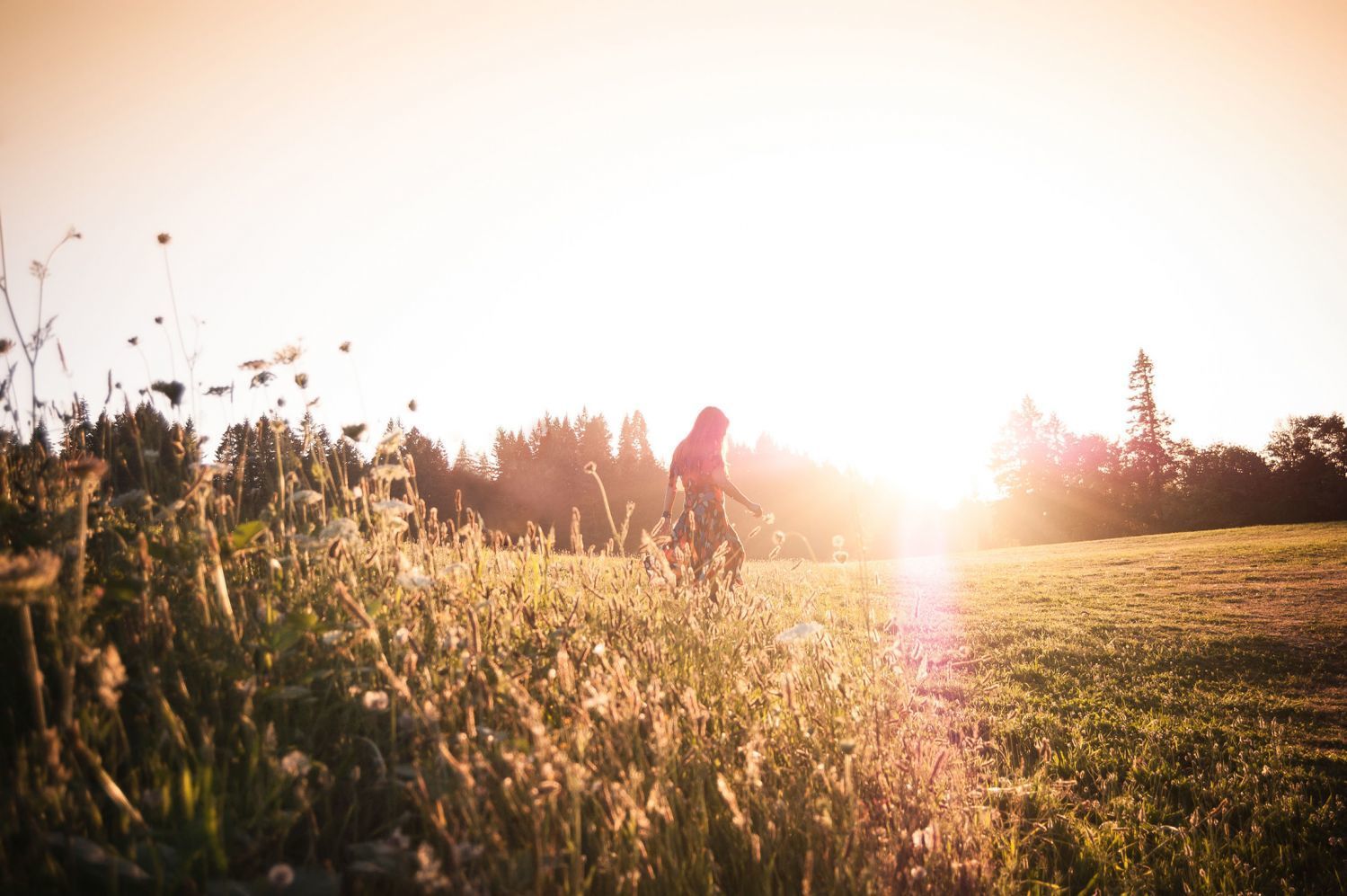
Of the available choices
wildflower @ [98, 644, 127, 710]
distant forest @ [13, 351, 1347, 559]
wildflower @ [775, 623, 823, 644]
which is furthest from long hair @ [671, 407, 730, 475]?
distant forest @ [13, 351, 1347, 559]

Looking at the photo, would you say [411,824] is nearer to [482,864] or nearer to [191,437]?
[482,864]

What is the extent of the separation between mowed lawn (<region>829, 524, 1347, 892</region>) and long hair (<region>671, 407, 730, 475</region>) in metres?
3.29

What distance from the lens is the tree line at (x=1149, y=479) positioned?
1569 inches

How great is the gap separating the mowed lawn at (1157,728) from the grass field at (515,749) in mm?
27

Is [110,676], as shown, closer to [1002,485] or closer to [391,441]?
[391,441]

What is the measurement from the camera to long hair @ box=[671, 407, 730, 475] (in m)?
7.51

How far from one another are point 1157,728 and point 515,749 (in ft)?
16.3

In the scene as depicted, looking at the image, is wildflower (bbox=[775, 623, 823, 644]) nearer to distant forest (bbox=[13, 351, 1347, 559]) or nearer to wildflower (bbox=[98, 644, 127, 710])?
wildflower (bbox=[98, 644, 127, 710])

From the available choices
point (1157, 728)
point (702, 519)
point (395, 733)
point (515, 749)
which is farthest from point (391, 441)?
point (1157, 728)

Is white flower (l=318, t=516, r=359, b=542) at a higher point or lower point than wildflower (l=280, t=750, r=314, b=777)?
higher

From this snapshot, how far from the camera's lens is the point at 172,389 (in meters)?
2.36

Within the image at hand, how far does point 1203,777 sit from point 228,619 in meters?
5.08

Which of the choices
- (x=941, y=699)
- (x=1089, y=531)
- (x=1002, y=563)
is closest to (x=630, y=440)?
(x=1089, y=531)

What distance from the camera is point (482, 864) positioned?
1.45m
